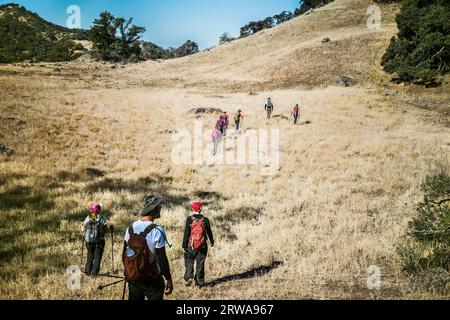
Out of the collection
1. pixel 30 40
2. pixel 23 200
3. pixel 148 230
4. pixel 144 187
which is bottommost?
pixel 144 187

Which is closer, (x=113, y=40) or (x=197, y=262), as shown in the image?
(x=197, y=262)

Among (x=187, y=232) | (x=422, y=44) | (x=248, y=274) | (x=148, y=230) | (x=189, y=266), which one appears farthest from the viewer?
(x=422, y=44)

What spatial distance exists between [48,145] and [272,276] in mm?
16100

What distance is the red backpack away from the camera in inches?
293

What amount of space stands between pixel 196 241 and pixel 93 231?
2.13 meters

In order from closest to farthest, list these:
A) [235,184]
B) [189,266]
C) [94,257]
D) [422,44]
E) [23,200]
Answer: [189,266] < [94,257] < [23,200] < [235,184] < [422,44]

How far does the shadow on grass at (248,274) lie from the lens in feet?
26.5

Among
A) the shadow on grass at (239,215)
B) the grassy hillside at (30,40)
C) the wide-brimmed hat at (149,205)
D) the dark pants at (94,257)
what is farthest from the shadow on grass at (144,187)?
the grassy hillside at (30,40)

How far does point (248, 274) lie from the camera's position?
851 centimetres

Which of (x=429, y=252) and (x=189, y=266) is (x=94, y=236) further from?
(x=429, y=252)

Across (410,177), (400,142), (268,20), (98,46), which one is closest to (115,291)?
(410,177)

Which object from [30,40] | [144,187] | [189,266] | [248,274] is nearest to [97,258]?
[189,266]

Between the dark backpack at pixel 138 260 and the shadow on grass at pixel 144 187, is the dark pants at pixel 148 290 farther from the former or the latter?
the shadow on grass at pixel 144 187
